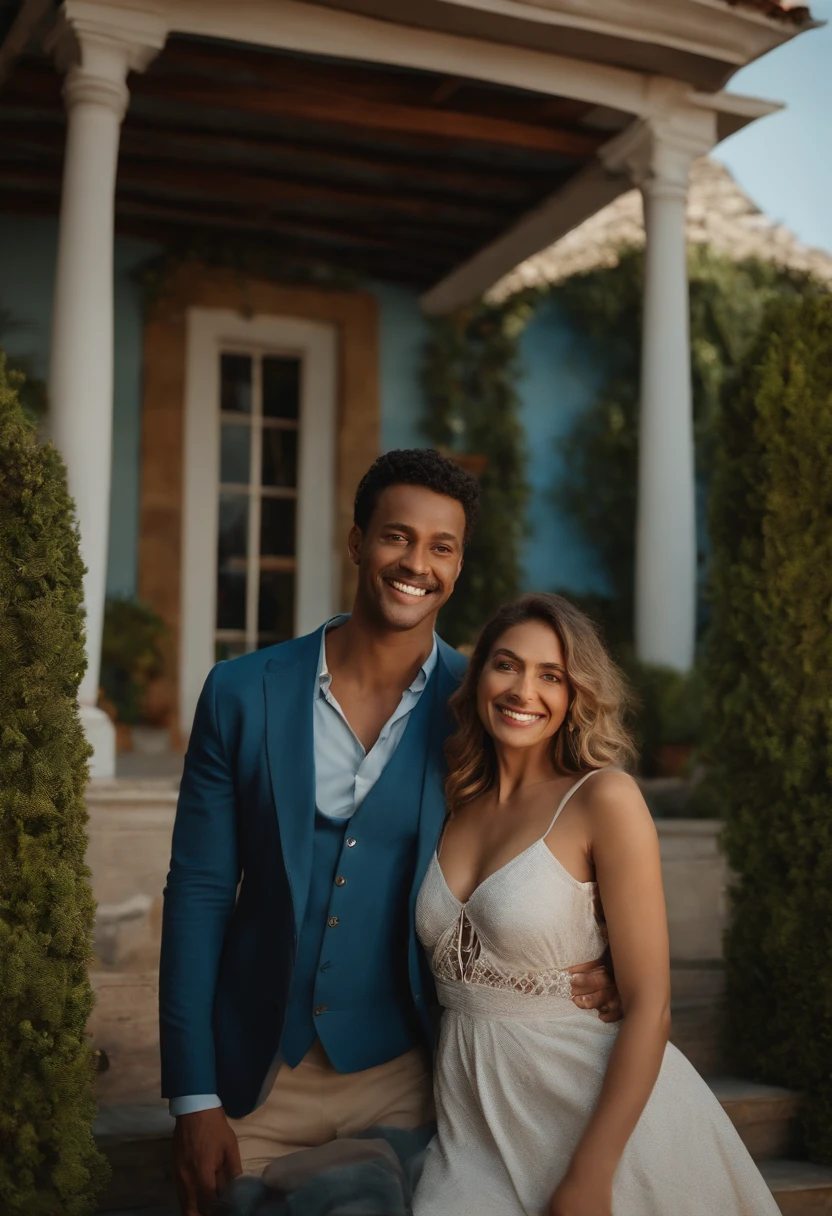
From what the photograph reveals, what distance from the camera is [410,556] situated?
2598 millimetres

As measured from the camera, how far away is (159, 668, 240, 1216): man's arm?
8.01 ft

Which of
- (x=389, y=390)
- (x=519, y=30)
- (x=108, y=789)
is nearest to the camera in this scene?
(x=108, y=789)

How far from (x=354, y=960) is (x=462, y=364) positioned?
6123mm

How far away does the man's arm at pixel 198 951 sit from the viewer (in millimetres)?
2441

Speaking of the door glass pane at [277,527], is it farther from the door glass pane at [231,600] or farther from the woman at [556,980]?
the woman at [556,980]

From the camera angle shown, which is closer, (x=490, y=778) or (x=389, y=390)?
(x=490, y=778)

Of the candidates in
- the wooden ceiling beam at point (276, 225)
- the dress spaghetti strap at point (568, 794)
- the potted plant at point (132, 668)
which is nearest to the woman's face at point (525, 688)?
the dress spaghetti strap at point (568, 794)

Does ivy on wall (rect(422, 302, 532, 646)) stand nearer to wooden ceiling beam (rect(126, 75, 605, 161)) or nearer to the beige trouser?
wooden ceiling beam (rect(126, 75, 605, 161))

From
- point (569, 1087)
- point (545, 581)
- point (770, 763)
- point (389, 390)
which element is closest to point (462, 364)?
point (389, 390)

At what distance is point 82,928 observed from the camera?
253cm

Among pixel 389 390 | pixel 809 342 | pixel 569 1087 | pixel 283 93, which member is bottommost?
pixel 569 1087

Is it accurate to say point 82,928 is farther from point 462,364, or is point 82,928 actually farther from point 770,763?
point 462,364

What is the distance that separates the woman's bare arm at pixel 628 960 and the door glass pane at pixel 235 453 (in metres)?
5.67

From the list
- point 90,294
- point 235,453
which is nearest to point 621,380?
point 235,453
